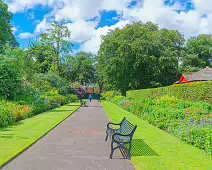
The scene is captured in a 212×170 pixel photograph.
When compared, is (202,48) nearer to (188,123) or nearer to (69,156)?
(188,123)

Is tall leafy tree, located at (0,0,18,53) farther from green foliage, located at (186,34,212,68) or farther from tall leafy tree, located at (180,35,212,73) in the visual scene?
green foliage, located at (186,34,212,68)

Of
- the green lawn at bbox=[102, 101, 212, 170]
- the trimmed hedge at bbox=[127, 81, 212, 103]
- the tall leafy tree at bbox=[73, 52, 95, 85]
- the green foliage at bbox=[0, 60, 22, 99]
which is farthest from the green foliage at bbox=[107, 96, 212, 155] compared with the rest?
the tall leafy tree at bbox=[73, 52, 95, 85]

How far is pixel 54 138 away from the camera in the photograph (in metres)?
10.6

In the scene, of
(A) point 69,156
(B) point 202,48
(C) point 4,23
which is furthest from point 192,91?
(B) point 202,48

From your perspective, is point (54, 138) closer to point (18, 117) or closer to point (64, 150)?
point (64, 150)

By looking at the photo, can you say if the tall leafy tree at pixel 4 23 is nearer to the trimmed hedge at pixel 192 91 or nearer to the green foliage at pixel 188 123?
the trimmed hedge at pixel 192 91

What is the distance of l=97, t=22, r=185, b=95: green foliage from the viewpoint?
46656mm

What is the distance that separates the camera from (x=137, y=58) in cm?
4656

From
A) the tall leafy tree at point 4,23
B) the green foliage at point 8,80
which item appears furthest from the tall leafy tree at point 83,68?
the green foliage at point 8,80

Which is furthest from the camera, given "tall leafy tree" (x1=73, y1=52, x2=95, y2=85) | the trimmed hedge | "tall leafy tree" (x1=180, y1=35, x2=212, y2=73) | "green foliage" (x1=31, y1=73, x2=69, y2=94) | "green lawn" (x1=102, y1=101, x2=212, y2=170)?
"tall leafy tree" (x1=73, y1=52, x2=95, y2=85)

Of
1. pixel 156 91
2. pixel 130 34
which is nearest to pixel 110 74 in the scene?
pixel 130 34

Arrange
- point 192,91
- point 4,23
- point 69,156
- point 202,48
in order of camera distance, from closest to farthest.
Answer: point 69,156
point 192,91
point 4,23
point 202,48

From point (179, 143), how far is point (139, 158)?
2.76 m

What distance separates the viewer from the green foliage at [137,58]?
153ft
